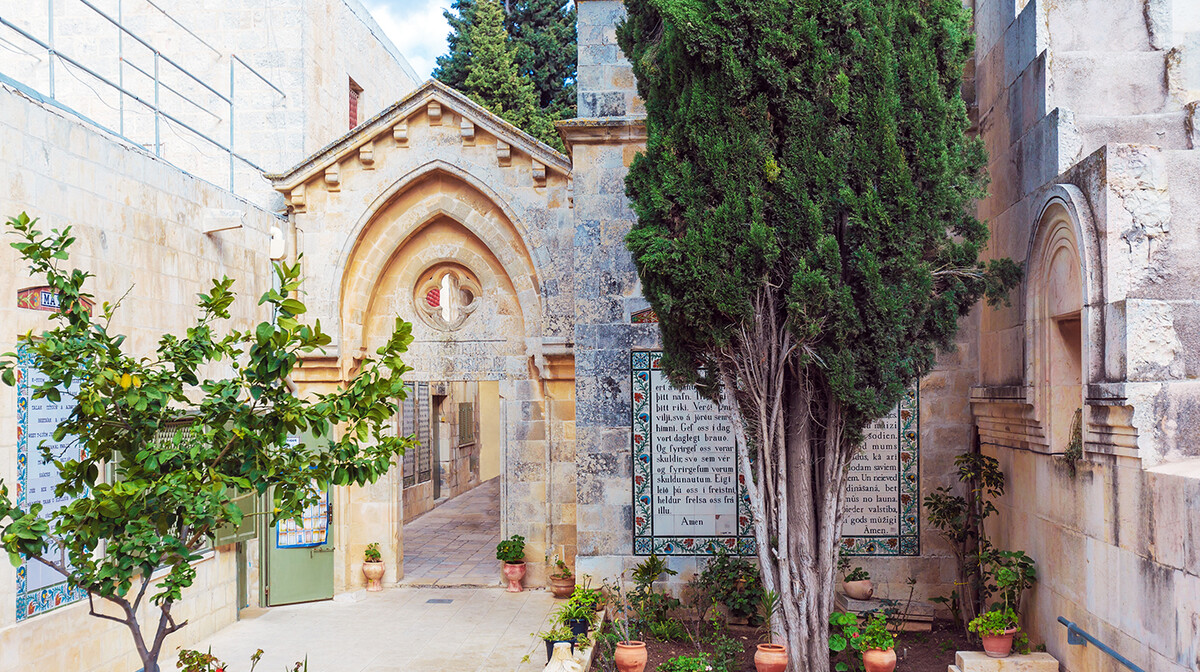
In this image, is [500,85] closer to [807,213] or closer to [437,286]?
[437,286]

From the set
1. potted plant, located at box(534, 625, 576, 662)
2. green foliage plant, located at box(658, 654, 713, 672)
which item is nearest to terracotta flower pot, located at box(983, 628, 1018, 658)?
green foliage plant, located at box(658, 654, 713, 672)

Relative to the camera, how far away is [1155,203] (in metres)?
5.14

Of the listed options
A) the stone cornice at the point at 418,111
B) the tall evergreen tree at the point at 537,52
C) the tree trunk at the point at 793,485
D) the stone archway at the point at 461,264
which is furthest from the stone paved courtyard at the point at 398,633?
the tall evergreen tree at the point at 537,52

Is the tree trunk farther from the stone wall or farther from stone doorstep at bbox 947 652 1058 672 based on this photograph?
the stone wall

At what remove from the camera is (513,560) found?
416 inches

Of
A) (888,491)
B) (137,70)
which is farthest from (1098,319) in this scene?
(137,70)

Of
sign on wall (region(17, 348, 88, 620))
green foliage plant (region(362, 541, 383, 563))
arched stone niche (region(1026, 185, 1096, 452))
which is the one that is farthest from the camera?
green foliage plant (region(362, 541, 383, 563))

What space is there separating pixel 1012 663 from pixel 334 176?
899 centimetres

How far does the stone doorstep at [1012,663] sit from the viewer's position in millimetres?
5957

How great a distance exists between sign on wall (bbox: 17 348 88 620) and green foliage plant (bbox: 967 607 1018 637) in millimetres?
6702

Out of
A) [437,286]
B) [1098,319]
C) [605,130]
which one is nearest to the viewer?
[1098,319]

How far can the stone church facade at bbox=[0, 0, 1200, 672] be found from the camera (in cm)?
514

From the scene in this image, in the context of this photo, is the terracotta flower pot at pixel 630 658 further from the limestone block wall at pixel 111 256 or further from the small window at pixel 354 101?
the small window at pixel 354 101

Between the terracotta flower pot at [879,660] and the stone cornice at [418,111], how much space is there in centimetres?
647
